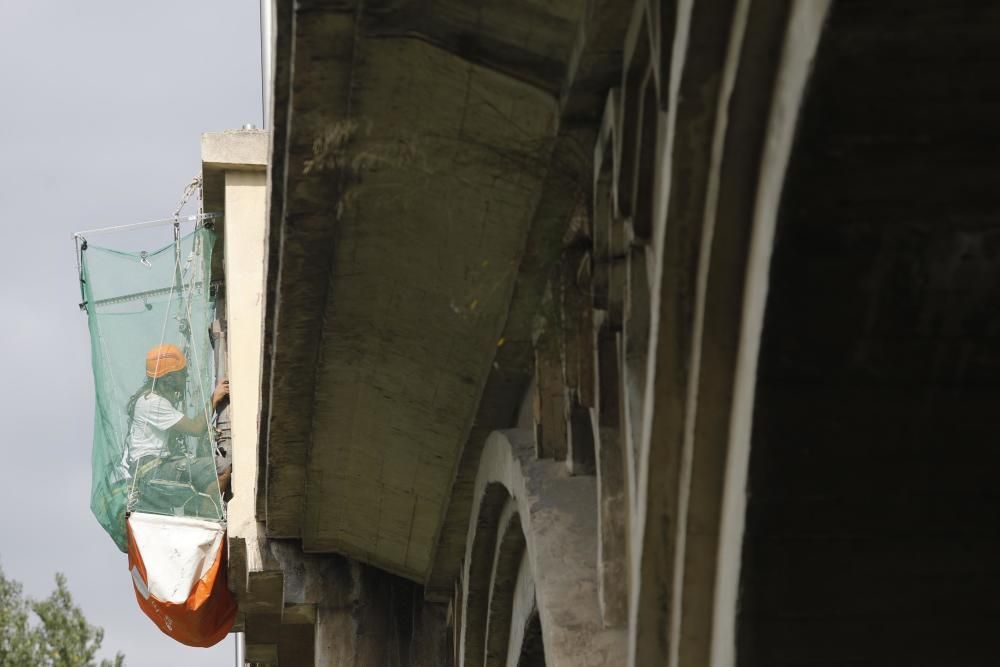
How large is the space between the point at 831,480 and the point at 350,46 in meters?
1.96

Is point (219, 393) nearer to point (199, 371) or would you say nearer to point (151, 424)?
point (199, 371)

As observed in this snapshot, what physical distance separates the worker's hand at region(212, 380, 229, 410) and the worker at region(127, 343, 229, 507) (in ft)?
2.62

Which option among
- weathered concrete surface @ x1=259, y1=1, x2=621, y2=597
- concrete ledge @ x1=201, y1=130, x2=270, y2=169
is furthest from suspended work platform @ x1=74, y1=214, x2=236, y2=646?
weathered concrete surface @ x1=259, y1=1, x2=621, y2=597

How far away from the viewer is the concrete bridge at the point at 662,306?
109 inches

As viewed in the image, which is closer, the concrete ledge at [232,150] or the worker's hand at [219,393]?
the concrete ledge at [232,150]

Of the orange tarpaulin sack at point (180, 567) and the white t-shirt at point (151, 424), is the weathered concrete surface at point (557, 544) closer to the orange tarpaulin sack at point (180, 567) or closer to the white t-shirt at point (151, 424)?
the orange tarpaulin sack at point (180, 567)

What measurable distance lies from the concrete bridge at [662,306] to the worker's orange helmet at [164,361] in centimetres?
191

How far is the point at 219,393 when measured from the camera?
9.87 metres

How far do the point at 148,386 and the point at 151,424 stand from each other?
0.80ft

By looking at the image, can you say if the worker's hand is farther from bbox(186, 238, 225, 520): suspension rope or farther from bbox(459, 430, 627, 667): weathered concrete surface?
bbox(459, 430, 627, 667): weathered concrete surface

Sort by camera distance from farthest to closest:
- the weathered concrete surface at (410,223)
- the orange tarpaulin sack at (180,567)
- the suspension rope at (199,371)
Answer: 1. the suspension rope at (199,371)
2. the orange tarpaulin sack at (180,567)
3. the weathered concrete surface at (410,223)

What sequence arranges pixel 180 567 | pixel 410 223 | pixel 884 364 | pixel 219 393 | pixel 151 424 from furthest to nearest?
1. pixel 219 393
2. pixel 151 424
3. pixel 180 567
4. pixel 410 223
5. pixel 884 364

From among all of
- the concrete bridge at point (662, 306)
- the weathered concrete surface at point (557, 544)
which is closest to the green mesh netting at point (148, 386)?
the concrete bridge at point (662, 306)

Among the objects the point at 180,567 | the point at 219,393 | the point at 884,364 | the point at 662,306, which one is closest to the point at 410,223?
the point at 662,306
